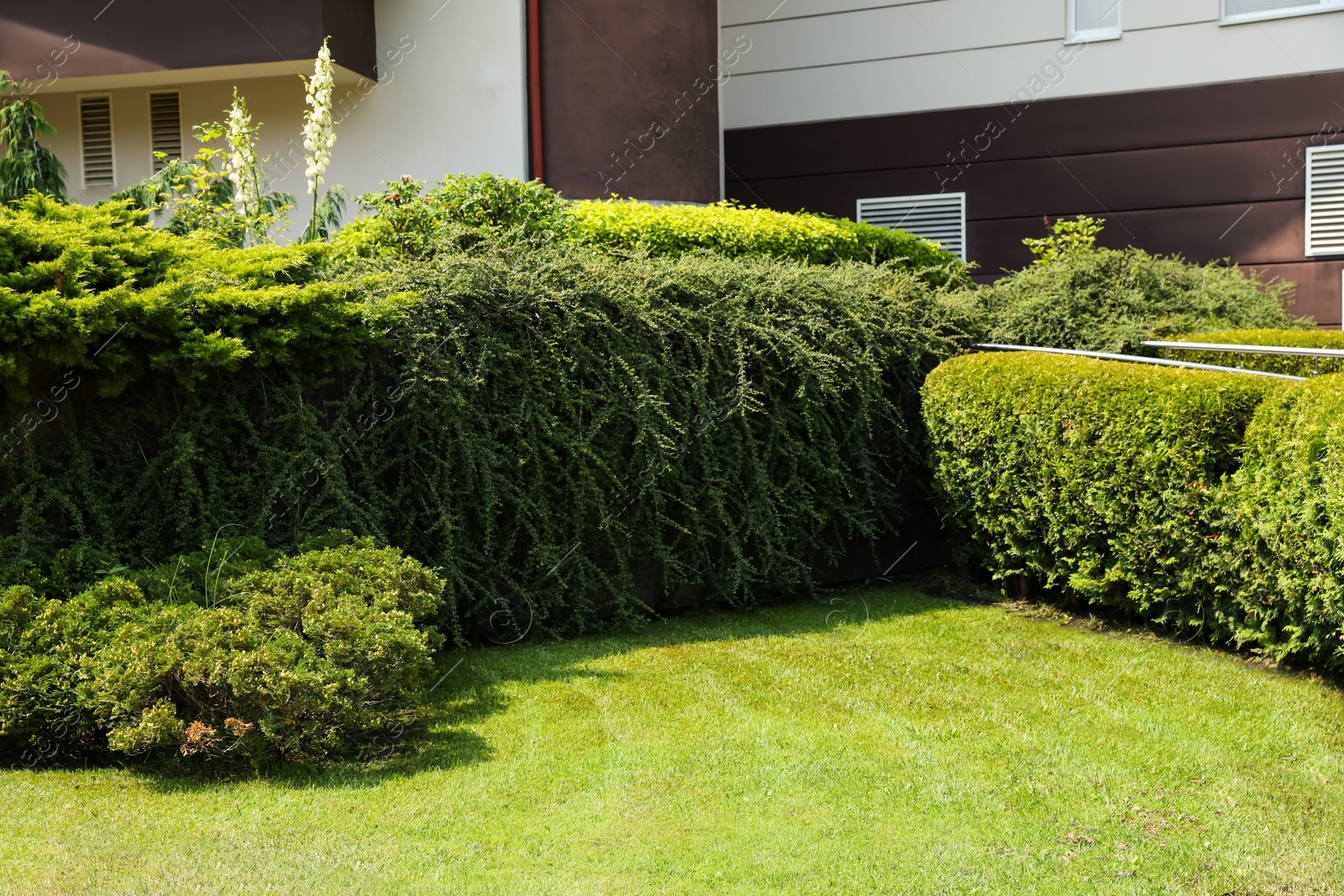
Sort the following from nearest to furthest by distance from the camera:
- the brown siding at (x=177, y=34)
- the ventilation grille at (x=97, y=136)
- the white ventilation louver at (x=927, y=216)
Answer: the brown siding at (x=177, y=34) → the ventilation grille at (x=97, y=136) → the white ventilation louver at (x=927, y=216)

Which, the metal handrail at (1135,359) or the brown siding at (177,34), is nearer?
the metal handrail at (1135,359)

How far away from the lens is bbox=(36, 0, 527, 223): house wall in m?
12.3

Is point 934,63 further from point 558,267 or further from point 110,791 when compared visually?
point 110,791

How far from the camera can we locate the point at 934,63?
15148mm

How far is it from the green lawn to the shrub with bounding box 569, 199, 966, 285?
4444 mm

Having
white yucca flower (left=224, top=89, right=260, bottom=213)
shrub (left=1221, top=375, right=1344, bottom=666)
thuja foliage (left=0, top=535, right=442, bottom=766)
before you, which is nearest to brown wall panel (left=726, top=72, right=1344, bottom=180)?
white yucca flower (left=224, top=89, right=260, bottom=213)

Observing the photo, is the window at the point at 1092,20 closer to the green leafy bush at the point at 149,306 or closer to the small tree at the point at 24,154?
the green leafy bush at the point at 149,306

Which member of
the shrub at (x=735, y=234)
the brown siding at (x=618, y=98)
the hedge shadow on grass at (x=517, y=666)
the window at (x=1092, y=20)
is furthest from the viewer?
the window at (x=1092, y=20)

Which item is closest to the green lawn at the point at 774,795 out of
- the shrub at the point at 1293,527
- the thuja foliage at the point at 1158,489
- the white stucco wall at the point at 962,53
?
the shrub at the point at 1293,527

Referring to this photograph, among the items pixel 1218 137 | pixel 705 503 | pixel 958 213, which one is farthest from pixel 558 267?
pixel 1218 137

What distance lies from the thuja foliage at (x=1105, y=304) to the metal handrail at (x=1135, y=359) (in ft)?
0.56

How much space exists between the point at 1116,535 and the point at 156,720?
17.2 ft

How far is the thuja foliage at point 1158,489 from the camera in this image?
5766 mm

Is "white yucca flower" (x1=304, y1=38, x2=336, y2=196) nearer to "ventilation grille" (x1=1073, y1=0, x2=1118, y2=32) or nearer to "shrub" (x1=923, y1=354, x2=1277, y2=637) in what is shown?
"shrub" (x1=923, y1=354, x2=1277, y2=637)
